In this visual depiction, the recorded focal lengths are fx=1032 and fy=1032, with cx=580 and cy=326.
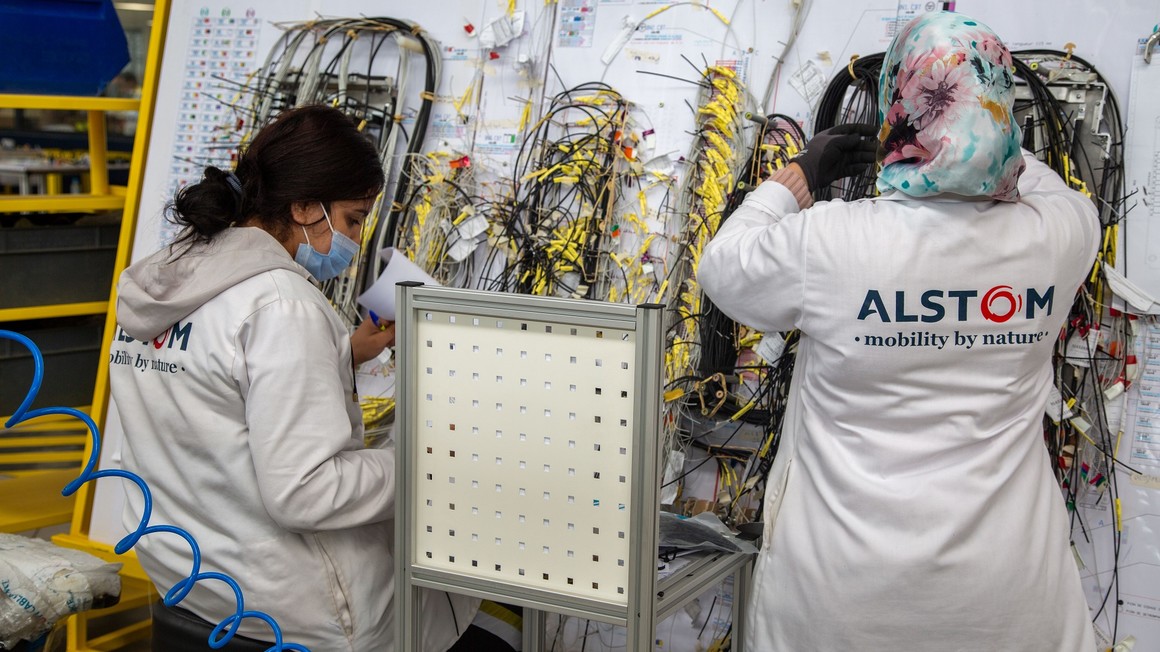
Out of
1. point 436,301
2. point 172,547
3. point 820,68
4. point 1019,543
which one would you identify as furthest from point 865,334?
point 172,547

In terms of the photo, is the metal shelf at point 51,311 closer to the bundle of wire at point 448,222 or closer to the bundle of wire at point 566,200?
the bundle of wire at point 448,222

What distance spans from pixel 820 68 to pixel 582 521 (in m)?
1.24

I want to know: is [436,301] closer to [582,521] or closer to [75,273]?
[582,521]

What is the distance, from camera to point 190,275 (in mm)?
1702

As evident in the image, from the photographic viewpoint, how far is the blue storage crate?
2.89m

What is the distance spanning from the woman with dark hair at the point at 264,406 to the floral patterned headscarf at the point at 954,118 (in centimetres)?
92

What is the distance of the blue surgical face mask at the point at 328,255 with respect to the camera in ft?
6.11

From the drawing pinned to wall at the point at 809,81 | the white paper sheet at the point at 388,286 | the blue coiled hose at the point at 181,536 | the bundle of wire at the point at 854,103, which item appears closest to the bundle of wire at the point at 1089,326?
the bundle of wire at the point at 854,103

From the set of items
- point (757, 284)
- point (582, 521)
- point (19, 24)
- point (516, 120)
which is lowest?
point (582, 521)

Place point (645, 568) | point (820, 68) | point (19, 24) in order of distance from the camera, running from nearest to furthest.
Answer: point (645, 568)
point (820, 68)
point (19, 24)

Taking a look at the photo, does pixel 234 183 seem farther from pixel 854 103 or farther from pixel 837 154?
pixel 854 103

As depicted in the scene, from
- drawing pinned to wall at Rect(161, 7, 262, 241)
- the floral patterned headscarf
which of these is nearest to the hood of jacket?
the floral patterned headscarf

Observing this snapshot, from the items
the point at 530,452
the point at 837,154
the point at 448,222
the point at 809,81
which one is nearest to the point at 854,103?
the point at 809,81

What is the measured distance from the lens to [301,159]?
1772 mm
